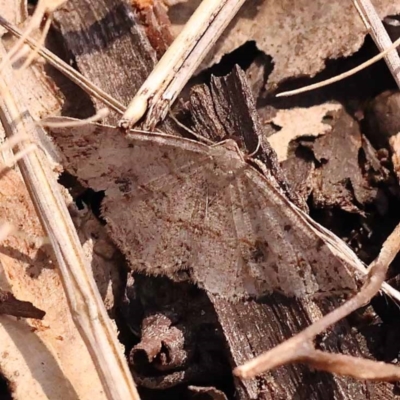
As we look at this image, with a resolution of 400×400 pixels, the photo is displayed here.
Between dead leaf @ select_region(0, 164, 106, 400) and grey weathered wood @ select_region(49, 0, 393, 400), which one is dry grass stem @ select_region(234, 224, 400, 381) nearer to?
grey weathered wood @ select_region(49, 0, 393, 400)

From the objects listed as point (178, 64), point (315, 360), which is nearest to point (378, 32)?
point (178, 64)

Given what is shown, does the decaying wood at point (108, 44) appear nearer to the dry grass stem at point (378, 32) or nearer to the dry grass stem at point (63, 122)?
the dry grass stem at point (63, 122)

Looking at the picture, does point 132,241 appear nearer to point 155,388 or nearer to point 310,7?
point 155,388

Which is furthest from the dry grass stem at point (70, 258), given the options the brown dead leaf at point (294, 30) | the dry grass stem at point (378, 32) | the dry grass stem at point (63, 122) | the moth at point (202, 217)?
the dry grass stem at point (378, 32)

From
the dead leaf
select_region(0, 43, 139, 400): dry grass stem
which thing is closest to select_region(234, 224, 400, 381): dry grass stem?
select_region(0, 43, 139, 400): dry grass stem

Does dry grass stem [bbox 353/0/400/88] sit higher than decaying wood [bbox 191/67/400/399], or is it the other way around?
Result: dry grass stem [bbox 353/0/400/88]

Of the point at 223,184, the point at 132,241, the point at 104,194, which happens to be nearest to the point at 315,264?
the point at 223,184
